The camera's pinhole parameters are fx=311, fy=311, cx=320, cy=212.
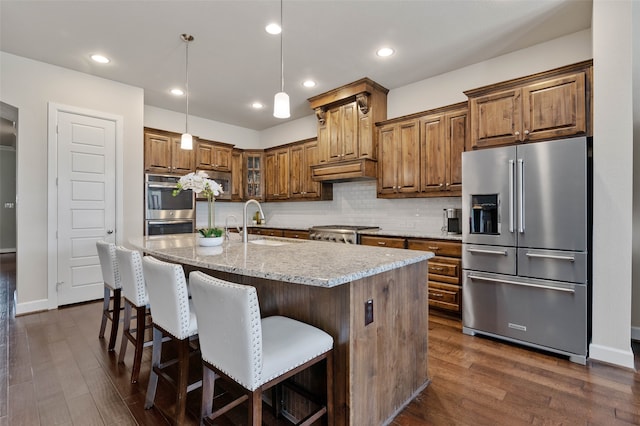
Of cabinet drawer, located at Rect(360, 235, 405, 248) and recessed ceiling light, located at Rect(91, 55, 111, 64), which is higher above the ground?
recessed ceiling light, located at Rect(91, 55, 111, 64)

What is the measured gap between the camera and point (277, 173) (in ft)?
19.2

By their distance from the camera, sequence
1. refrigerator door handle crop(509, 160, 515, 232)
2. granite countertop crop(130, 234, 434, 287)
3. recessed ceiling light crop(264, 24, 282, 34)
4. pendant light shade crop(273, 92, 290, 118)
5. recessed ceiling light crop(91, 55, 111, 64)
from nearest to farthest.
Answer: granite countertop crop(130, 234, 434, 287) → pendant light shade crop(273, 92, 290, 118) → refrigerator door handle crop(509, 160, 515, 232) → recessed ceiling light crop(264, 24, 282, 34) → recessed ceiling light crop(91, 55, 111, 64)

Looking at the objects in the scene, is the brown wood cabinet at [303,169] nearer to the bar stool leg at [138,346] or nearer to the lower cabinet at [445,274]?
the lower cabinet at [445,274]

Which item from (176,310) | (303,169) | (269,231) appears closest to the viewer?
(176,310)

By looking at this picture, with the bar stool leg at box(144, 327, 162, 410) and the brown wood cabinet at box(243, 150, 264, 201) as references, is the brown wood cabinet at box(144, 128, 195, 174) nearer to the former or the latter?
the brown wood cabinet at box(243, 150, 264, 201)

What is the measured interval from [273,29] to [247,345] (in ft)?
9.39

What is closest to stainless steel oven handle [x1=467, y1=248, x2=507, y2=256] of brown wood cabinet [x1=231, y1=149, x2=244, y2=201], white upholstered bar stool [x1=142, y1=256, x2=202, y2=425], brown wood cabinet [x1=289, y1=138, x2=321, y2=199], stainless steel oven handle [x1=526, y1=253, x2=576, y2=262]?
stainless steel oven handle [x1=526, y1=253, x2=576, y2=262]

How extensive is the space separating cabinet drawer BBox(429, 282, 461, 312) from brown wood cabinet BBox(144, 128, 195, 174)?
13.5 feet

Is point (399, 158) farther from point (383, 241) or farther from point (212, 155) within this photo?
point (212, 155)

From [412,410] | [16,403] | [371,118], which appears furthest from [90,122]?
[412,410]

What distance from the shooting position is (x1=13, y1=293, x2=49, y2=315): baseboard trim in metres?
3.51

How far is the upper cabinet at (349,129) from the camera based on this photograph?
4.21 m

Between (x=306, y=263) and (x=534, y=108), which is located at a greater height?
(x=534, y=108)

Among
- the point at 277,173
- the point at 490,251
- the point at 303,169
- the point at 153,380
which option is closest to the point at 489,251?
the point at 490,251
